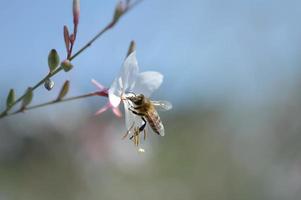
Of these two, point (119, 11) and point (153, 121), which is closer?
point (119, 11)

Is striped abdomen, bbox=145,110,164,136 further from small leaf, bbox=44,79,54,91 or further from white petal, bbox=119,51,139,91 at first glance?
small leaf, bbox=44,79,54,91

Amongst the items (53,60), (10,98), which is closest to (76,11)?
(53,60)

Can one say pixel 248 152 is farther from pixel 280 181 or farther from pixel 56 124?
pixel 56 124

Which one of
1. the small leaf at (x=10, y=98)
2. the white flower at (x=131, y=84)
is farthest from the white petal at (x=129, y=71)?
the small leaf at (x=10, y=98)

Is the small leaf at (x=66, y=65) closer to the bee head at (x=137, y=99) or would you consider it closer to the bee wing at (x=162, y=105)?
the bee head at (x=137, y=99)

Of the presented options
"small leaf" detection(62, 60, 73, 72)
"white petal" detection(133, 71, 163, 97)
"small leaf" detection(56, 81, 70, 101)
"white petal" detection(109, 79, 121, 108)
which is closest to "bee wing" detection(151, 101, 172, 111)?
"white petal" detection(133, 71, 163, 97)

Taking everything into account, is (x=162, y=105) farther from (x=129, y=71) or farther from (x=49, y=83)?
(x=49, y=83)
